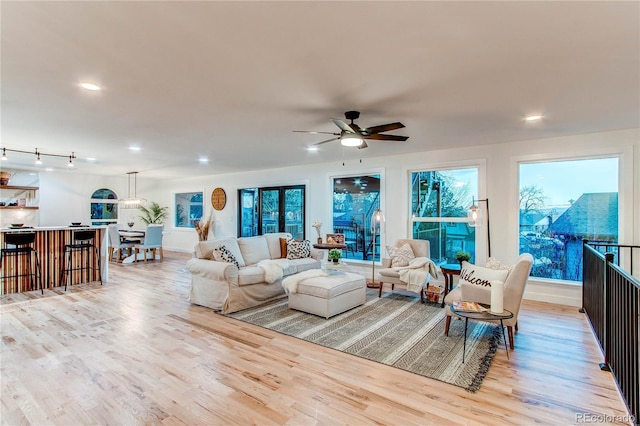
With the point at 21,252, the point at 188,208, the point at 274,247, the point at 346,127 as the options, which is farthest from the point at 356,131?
the point at 188,208

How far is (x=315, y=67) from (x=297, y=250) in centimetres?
366

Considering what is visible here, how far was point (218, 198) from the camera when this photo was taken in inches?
378

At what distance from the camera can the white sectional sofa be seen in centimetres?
427

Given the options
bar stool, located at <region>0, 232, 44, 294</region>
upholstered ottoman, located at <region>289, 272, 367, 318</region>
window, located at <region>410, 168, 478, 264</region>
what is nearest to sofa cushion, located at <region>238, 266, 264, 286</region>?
upholstered ottoman, located at <region>289, 272, 367, 318</region>

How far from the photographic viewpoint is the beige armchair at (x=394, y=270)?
490 cm

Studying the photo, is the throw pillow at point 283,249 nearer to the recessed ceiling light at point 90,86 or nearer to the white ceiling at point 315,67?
the white ceiling at point 315,67

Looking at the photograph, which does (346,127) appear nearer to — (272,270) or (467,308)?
(467,308)

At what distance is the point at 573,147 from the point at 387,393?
4644 millimetres

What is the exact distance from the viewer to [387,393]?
2396 mm

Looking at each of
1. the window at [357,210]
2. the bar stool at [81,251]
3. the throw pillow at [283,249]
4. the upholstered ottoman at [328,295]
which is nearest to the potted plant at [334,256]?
the upholstered ottoman at [328,295]

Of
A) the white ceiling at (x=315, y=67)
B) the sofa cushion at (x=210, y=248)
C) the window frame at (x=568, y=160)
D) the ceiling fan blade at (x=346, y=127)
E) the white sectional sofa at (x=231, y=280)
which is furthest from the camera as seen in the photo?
the sofa cushion at (x=210, y=248)

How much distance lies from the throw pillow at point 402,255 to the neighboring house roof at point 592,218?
231 cm

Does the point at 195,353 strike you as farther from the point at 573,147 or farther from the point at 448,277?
the point at 573,147

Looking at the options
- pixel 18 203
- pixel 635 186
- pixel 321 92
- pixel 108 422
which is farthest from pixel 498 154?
pixel 18 203
